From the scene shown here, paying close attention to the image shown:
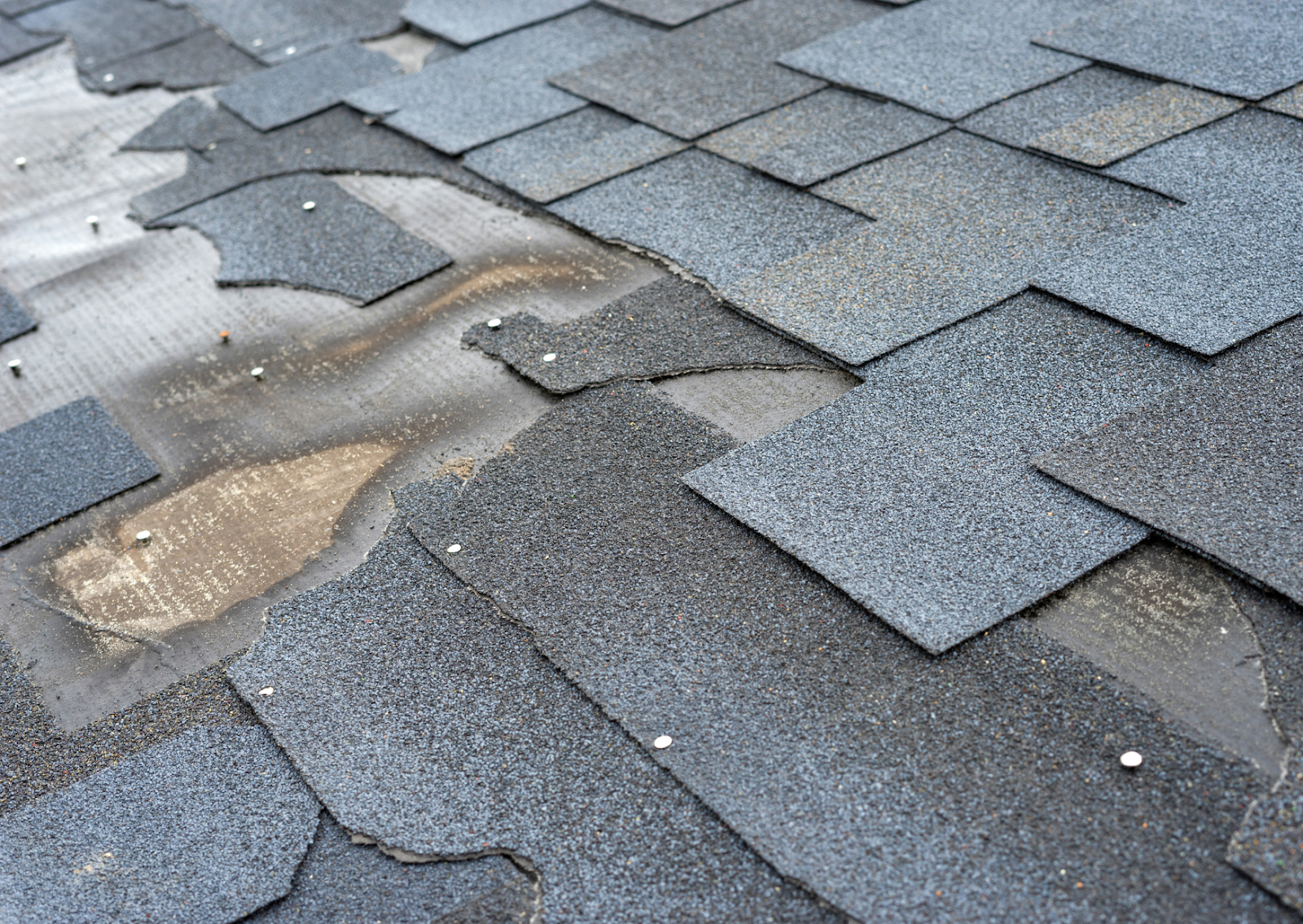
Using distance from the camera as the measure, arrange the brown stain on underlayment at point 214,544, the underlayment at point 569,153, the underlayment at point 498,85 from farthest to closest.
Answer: the underlayment at point 498,85, the underlayment at point 569,153, the brown stain on underlayment at point 214,544

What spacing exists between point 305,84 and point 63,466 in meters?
3.30

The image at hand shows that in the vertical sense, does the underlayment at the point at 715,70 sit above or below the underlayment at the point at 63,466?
above

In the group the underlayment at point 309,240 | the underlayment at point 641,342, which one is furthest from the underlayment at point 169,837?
the underlayment at point 309,240

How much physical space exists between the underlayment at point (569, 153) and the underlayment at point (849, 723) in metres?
2.09

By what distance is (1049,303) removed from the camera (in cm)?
421

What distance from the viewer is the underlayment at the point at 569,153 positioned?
5.47 meters

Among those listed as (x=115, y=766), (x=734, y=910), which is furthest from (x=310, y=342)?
(x=734, y=910)

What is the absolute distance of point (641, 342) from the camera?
14.5 feet

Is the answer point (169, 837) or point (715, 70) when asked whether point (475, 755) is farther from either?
point (715, 70)

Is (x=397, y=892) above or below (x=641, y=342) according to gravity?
below

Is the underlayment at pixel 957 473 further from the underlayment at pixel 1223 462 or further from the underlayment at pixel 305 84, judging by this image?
the underlayment at pixel 305 84

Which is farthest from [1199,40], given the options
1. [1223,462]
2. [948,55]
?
[1223,462]

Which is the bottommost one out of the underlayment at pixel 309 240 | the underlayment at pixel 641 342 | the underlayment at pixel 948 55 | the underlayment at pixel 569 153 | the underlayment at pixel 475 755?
the underlayment at pixel 475 755

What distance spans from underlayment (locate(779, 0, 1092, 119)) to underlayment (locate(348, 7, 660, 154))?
126 cm
